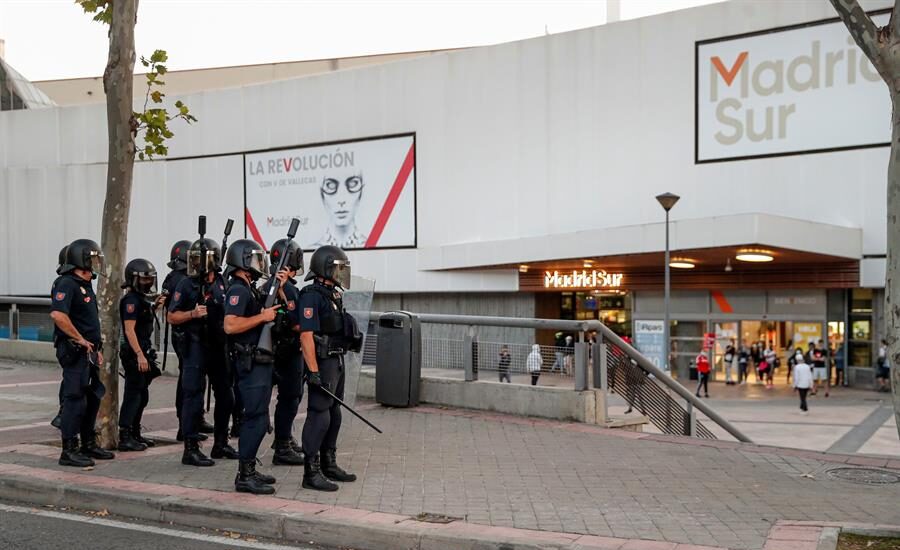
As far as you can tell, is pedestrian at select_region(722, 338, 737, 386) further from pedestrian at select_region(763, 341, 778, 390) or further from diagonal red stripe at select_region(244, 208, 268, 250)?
diagonal red stripe at select_region(244, 208, 268, 250)

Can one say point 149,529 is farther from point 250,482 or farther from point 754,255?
point 754,255

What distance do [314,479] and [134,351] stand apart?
274cm

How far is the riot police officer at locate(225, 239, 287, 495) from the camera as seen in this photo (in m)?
6.98

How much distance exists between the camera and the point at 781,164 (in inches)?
1022

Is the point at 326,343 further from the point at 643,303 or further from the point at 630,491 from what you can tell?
the point at 643,303

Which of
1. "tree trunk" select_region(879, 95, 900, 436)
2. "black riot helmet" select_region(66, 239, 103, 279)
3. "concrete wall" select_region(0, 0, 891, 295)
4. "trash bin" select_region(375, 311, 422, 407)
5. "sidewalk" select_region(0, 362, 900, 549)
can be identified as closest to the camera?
"tree trunk" select_region(879, 95, 900, 436)

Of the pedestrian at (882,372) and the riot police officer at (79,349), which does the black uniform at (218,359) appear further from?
the pedestrian at (882,372)

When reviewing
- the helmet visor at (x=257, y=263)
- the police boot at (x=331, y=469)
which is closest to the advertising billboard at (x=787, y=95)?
the police boot at (x=331, y=469)

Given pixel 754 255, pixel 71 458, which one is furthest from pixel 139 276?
pixel 754 255

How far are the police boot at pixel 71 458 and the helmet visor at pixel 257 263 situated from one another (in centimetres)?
237

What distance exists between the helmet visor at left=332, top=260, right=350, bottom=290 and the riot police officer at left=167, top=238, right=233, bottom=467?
1.55 m

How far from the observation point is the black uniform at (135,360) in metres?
8.95

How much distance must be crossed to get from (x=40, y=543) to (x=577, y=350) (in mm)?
6057

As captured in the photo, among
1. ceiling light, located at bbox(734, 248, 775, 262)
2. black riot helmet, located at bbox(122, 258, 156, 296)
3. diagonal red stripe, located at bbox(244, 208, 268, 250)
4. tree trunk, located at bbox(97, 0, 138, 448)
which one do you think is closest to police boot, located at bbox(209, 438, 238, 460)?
tree trunk, located at bbox(97, 0, 138, 448)
